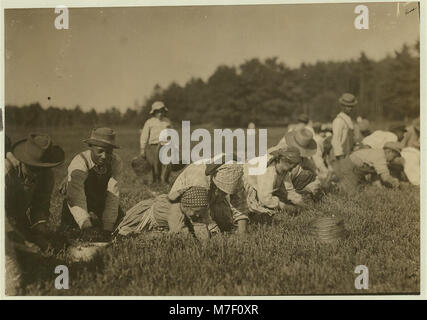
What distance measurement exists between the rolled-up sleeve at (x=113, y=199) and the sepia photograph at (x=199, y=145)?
16 millimetres

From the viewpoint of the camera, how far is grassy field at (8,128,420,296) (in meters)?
5.14

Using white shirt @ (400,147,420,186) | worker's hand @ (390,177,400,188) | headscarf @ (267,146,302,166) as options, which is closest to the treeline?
→ headscarf @ (267,146,302,166)

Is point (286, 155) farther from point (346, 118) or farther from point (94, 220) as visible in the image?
point (94, 220)

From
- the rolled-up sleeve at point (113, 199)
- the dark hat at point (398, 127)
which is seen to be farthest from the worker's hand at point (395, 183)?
the rolled-up sleeve at point (113, 199)

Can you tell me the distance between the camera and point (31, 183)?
5234 millimetres

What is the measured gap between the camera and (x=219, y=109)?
17.4 feet

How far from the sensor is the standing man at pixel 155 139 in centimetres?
529

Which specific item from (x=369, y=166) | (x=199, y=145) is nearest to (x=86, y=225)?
(x=199, y=145)

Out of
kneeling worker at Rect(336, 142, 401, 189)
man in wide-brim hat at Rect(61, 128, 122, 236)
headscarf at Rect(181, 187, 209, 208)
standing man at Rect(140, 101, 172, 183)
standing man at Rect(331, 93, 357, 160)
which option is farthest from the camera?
kneeling worker at Rect(336, 142, 401, 189)

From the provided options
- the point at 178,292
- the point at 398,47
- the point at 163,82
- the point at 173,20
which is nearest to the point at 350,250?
the point at 178,292

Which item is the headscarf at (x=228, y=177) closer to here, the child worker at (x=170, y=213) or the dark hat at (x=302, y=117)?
the child worker at (x=170, y=213)

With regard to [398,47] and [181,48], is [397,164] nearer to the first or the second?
[398,47]

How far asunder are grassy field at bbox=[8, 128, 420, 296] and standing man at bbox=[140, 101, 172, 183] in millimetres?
109

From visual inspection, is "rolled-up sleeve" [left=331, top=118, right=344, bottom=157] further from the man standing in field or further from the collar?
the man standing in field
